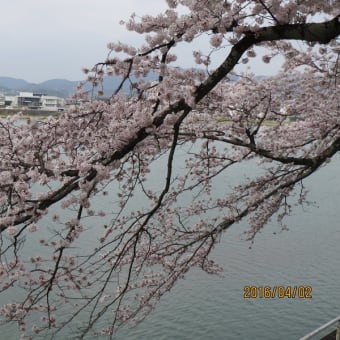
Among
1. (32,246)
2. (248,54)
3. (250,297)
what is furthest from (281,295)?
(248,54)

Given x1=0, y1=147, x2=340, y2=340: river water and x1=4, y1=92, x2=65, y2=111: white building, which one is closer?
x1=4, y1=92, x2=65, y2=111: white building

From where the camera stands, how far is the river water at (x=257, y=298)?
31.2 feet

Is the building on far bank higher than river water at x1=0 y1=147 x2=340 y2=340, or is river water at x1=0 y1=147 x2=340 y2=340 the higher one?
the building on far bank
